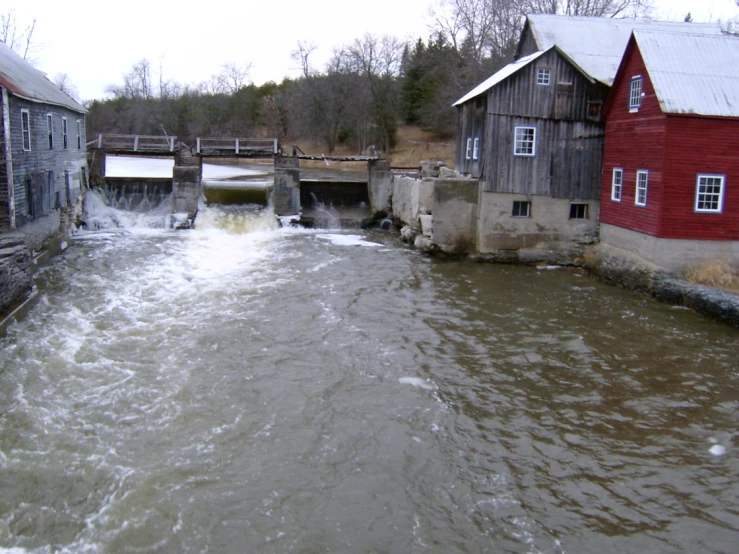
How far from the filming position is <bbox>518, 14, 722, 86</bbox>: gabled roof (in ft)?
74.6

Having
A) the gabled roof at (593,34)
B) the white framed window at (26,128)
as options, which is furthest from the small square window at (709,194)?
the white framed window at (26,128)

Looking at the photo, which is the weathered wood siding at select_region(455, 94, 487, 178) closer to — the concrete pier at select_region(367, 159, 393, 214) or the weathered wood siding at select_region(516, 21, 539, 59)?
the weathered wood siding at select_region(516, 21, 539, 59)

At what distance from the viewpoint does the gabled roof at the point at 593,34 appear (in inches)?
895

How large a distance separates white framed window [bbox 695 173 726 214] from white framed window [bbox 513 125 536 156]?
557 cm

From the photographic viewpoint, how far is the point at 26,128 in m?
20.0

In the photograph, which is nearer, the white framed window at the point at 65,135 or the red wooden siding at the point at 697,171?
the red wooden siding at the point at 697,171

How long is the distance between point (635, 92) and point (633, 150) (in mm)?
1684

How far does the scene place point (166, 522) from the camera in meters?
7.77

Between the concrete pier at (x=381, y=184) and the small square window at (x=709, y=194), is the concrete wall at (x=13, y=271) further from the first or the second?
the small square window at (x=709, y=194)

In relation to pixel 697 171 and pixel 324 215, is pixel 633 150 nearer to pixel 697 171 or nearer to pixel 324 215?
pixel 697 171

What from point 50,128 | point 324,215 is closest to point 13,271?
point 50,128

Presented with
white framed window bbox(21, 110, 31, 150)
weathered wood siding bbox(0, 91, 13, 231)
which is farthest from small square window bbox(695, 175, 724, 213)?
white framed window bbox(21, 110, 31, 150)

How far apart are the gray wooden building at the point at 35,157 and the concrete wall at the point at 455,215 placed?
41.0 feet

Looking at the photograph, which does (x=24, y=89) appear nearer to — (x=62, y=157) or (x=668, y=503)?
(x=62, y=157)
